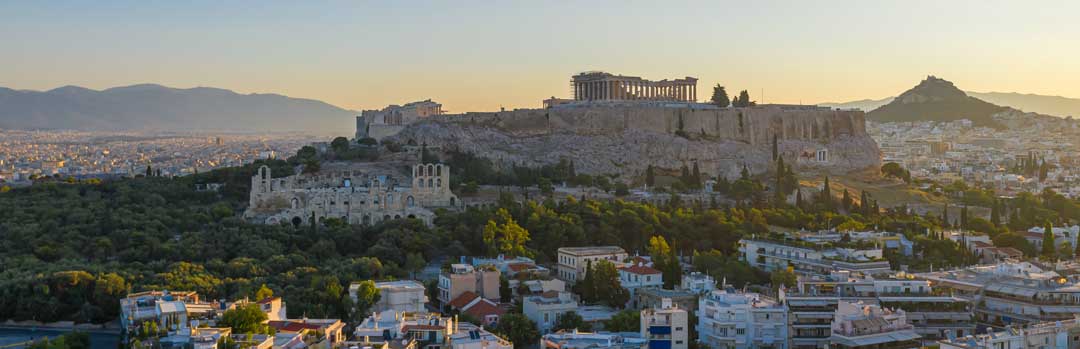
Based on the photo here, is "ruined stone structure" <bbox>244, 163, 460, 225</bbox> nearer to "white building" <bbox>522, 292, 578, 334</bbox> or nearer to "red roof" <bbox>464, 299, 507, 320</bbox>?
"red roof" <bbox>464, 299, 507, 320</bbox>

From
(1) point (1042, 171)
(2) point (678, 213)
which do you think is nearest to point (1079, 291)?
(2) point (678, 213)

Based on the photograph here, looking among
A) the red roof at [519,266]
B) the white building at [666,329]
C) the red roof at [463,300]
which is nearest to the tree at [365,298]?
the red roof at [463,300]

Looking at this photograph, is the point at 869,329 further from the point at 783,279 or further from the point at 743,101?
the point at 743,101

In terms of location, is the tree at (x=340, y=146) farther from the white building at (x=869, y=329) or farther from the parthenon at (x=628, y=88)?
the white building at (x=869, y=329)

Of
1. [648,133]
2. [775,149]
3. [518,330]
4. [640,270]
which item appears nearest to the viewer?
[518,330]

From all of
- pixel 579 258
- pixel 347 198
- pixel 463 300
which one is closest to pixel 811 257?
pixel 579 258

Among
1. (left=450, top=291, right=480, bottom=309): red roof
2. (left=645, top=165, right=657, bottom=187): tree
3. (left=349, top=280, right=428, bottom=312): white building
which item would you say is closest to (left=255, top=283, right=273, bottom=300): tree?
(left=349, top=280, right=428, bottom=312): white building

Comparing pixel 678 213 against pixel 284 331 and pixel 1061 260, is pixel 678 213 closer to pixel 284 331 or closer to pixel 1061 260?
pixel 1061 260
